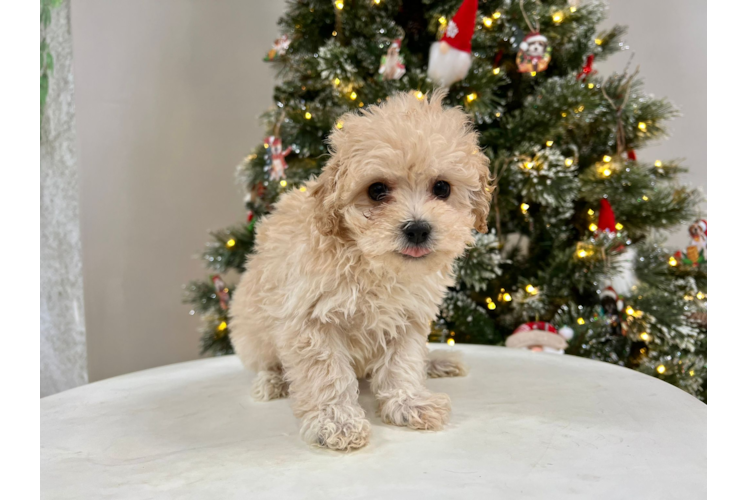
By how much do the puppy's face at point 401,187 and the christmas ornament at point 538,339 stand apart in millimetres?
1416

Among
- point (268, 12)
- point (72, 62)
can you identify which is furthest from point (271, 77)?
point (72, 62)

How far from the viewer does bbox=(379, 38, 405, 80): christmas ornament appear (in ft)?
8.87

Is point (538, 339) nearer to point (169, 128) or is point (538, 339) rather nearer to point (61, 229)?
Result: point (61, 229)

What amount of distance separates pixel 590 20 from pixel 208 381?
2.84m

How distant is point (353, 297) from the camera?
4.99 feet

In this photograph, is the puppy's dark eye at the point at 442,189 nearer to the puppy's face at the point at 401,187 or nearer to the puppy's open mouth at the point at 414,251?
the puppy's face at the point at 401,187

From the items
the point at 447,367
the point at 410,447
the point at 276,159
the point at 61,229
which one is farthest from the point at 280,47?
the point at 410,447

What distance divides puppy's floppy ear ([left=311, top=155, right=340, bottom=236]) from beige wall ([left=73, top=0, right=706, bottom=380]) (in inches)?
111

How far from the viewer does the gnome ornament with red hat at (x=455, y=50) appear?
8.50ft

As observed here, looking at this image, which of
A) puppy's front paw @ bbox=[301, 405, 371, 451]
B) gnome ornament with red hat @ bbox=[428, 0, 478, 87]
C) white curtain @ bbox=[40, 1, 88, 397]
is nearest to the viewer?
puppy's front paw @ bbox=[301, 405, 371, 451]

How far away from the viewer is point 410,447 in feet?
4.47

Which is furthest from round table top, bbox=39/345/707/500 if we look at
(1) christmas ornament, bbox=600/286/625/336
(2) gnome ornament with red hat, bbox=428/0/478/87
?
(2) gnome ornament with red hat, bbox=428/0/478/87

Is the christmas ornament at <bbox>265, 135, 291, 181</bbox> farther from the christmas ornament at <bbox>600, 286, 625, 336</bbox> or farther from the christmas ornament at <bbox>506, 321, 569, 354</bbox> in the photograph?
the christmas ornament at <bbox>600, 286, 625, 336</bbox>

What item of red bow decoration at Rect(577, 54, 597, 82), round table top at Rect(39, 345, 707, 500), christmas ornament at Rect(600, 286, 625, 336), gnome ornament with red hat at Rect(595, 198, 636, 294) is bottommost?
round table top at Rect(39, 345, 707, 500)
